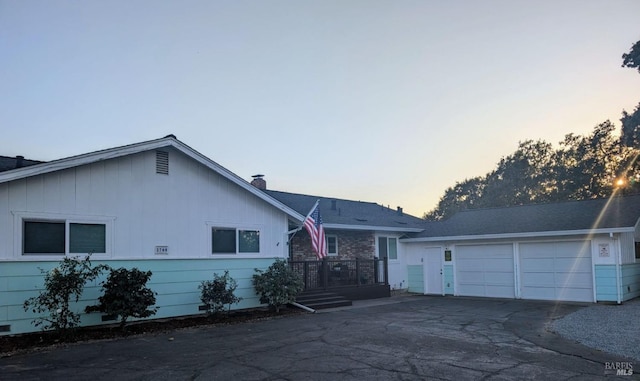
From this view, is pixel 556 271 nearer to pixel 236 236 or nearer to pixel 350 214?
pixel 350 214

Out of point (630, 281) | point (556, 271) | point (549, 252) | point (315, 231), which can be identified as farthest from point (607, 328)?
point (315, 231)

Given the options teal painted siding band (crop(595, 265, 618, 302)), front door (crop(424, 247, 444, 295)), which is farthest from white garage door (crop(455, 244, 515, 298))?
teal painted siding band (crop(595, 265, 618, 302))

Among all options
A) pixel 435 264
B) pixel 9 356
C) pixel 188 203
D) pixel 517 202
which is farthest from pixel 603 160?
pixel 9 356

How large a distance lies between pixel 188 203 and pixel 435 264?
11.4 m

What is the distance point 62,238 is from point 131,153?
2480 mm

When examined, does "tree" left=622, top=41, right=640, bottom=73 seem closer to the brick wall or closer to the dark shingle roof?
the brick wall

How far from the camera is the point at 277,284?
1290cm

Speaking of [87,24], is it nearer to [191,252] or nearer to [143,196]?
[143,196]

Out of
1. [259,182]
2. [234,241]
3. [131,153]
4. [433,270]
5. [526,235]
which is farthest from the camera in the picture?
[259,182]

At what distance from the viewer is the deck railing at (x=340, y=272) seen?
15653 mm

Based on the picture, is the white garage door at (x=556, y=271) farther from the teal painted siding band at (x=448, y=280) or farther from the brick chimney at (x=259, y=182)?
the brick chimney at (x=259, y=182)

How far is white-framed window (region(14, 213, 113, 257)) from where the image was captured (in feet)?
31.1

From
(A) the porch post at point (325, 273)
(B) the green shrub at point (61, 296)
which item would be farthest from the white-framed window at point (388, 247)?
(B) the green shrub at point (61, 296)

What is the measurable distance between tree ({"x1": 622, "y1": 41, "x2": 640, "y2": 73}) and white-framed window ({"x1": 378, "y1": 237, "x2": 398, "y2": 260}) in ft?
56.6
